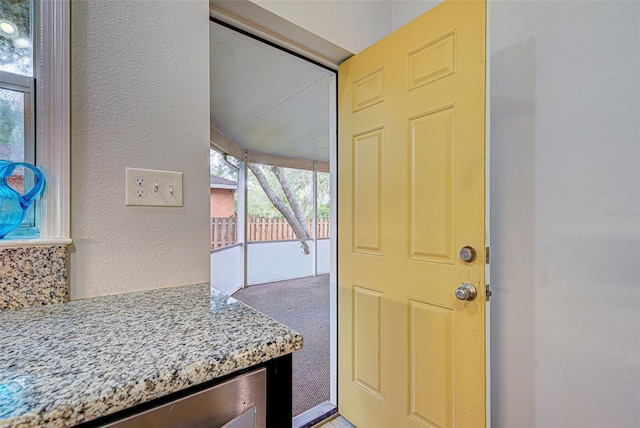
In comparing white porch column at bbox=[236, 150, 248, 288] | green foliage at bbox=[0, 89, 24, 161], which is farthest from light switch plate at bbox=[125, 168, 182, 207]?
white porch column at bbox=[236, 150, 248, 288]

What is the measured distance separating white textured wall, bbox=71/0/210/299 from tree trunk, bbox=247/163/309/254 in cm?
425

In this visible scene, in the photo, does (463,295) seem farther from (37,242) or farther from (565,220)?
(37,242)

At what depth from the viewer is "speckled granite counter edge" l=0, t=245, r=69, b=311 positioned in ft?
2.35

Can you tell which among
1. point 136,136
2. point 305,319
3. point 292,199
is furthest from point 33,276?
point 292,199

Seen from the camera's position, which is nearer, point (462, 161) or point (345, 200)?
point (462, 161)

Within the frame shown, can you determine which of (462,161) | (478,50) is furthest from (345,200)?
(478,50)

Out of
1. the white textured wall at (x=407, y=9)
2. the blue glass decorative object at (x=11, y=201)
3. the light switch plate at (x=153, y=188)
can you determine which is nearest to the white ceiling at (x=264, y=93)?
the white textured wall at (x=407, y=9)

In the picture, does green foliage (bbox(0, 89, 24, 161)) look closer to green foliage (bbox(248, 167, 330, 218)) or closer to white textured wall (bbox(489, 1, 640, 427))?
white textured wall (bbox(489, 1, 640, 427))

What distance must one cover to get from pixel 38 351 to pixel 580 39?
5.76 ft

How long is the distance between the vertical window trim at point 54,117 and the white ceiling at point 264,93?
1.87 feet

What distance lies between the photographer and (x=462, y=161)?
3.53ft

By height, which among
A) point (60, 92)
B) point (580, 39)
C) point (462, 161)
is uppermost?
point (580, 39)

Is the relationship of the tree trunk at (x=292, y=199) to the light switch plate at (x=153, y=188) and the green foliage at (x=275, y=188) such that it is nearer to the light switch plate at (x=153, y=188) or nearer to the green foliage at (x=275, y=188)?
the green foliage at (x=275, y=188)

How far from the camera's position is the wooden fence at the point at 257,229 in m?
4.63
